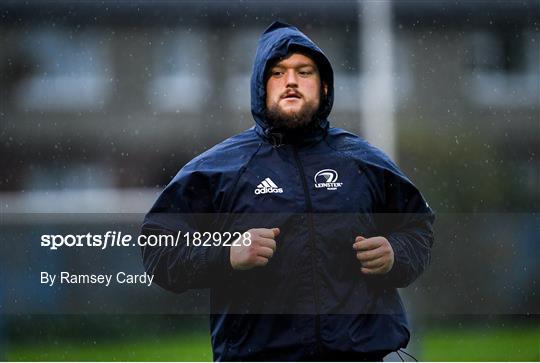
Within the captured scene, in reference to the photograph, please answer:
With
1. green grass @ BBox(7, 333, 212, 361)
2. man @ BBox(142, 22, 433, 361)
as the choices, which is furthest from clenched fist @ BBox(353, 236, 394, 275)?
green grass @ BBox(7, 333, 212, 361)

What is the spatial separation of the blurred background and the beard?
5.5 inches

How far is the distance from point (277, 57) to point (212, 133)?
246 mm

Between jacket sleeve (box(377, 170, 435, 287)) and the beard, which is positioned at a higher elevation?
the beard

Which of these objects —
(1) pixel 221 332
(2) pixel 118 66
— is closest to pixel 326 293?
(1) pixel 221 332

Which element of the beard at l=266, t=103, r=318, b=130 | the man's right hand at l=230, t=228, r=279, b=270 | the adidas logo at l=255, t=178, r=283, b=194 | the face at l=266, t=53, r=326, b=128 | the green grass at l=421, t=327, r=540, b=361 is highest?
the face at l=266, t=53, r=326, b=128

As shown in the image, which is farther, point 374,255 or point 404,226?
point 404,226

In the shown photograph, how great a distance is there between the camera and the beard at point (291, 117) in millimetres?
1855

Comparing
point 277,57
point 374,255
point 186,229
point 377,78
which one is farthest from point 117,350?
point 377,78

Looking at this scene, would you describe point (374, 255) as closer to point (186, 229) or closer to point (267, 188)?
point (267, 188)

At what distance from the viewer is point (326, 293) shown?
1.77 m

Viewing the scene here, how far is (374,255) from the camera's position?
1.79 metres

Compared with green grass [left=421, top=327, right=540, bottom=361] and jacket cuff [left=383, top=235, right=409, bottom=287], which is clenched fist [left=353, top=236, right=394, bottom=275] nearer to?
jacket cuff [left=383, top=235, right=409, bottom=287]

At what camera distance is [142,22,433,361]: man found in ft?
5.82

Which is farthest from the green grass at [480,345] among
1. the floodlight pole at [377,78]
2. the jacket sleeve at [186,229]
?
the jacket sleeve at [186,229]
